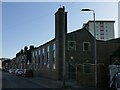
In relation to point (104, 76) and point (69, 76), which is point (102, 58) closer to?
point (69, 76)

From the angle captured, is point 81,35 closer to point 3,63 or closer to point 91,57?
point 91,57

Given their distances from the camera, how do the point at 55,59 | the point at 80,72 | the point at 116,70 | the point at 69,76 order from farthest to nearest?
1. the point at 55,59
2. the point at 69,76
3. the point at 80,72
4. the point at 116,70

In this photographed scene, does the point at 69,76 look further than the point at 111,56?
No

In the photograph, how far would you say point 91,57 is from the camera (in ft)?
156

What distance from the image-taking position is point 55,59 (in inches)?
1860

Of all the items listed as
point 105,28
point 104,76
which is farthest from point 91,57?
point 105,28

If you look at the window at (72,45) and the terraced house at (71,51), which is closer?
the terraced house at (71,51)

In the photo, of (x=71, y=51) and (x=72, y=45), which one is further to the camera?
(x=72, y=45)

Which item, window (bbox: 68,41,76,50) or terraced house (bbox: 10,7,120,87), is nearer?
terraced house (bbox: 10,7,120,87)

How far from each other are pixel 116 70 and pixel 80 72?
7230mm

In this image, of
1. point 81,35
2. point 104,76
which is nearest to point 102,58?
point 81,35

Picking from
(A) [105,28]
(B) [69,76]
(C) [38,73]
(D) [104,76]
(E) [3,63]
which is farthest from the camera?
(E) [3,63]

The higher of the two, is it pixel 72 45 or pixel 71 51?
pixel 72 45

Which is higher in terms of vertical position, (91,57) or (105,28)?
(105,28)
